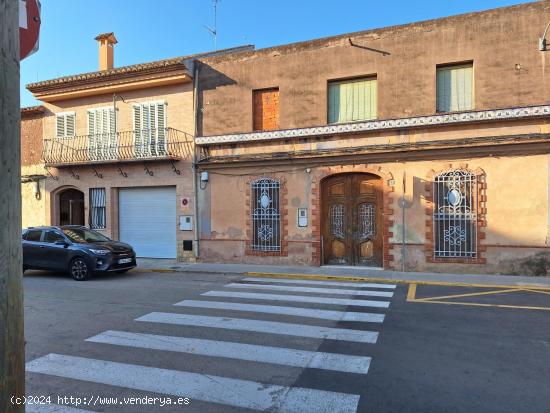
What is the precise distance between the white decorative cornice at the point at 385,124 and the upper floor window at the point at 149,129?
5.50 ft

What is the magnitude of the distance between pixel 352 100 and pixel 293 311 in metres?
8.14

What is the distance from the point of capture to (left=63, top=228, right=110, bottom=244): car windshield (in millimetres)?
11680

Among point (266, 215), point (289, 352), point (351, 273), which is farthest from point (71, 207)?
point (289, 352)

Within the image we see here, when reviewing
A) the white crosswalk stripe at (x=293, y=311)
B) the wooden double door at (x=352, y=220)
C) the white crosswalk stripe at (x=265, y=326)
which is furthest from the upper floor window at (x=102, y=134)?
the white crosswalk stripe at (x=265, y=326)

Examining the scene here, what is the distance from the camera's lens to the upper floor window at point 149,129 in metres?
15.2

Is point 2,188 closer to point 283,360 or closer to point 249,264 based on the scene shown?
point 283,360

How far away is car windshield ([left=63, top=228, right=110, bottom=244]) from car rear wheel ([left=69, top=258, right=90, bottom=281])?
67 cm

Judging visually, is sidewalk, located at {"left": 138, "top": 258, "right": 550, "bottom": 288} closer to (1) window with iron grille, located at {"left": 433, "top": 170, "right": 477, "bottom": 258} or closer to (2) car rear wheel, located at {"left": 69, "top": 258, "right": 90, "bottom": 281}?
(1) window with iron grille, located at {"left": 433, "top": 170, "right": 477, "bottom": 258}

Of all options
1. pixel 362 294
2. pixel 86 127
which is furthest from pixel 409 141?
pixel 86 127

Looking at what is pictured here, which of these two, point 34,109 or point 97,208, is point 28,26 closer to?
point 97,208

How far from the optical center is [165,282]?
1049cm

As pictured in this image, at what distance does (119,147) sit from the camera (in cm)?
1575

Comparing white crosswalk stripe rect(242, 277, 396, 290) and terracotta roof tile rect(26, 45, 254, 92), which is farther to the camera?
terracotta roof tile rect(26, 45, 254, 92)

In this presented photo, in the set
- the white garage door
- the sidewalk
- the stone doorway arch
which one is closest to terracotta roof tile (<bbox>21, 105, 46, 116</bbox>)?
the stone doorway arch
